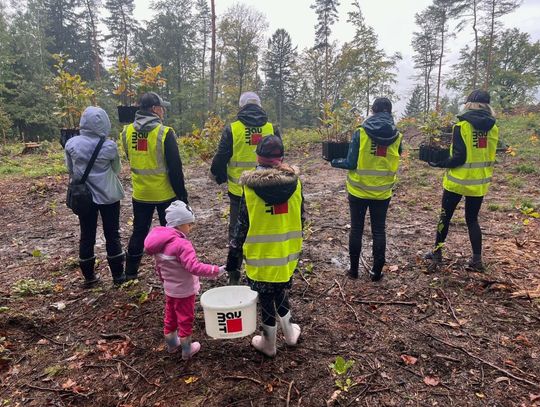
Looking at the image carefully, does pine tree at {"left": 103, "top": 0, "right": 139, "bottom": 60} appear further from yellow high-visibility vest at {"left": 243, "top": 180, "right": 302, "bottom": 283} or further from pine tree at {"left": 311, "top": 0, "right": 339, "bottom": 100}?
yellow high-visibility vest at {"left": 243, "top": 180, "right": 302, "bottom": 283}

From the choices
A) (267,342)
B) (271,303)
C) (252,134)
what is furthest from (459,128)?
(267,342)

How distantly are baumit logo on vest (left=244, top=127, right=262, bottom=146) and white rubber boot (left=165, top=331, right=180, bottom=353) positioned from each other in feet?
7.60

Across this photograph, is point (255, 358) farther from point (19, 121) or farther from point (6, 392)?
point (19, 121)

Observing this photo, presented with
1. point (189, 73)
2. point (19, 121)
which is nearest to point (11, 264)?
point (19, 121)

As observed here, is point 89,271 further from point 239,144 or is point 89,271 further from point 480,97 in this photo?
point 480,97

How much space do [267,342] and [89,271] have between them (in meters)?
2.75

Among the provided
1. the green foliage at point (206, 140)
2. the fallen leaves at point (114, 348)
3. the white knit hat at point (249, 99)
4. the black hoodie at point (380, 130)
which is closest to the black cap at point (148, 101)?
the white knit hat at point (249, 99)

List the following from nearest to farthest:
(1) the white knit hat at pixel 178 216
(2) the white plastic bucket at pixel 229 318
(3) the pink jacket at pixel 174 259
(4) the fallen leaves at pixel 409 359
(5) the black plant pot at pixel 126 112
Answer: (2) the white plastic bucket at pixel 229 318
(3) the pink jacket at pixel 174 259
(1) the white knit hat at pixel 178 216
(4) the fallen leaves at pixel 409 359
(5) the black plant pot at pixel 126 112

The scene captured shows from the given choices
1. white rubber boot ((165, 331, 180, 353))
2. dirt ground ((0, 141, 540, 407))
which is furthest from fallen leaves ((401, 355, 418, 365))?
white rubber boot ((165, 331, 180, 353))

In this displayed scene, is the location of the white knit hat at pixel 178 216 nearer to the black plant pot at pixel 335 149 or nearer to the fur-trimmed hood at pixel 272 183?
the fur-trimmed hood at pixel 272 183

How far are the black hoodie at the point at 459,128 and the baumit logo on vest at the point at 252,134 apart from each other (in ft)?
8.46

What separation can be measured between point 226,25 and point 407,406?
35156 millimetres

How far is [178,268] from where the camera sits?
9.46 ft

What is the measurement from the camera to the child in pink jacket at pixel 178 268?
9.16ft
